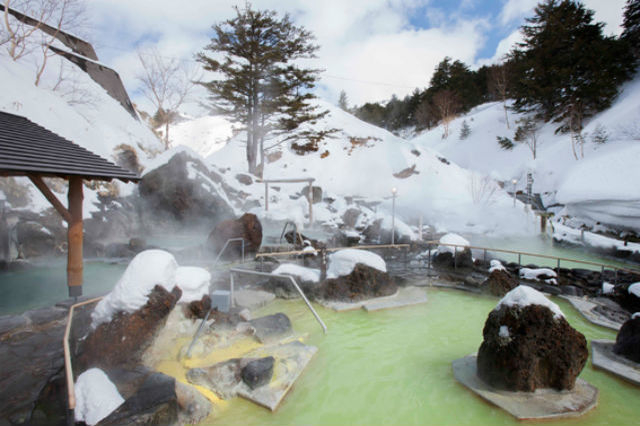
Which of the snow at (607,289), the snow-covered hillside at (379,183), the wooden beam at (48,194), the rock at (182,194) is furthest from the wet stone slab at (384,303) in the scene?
the rock at (182,194)

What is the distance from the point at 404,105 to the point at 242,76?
39.8m

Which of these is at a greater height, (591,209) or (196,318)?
(591,209)

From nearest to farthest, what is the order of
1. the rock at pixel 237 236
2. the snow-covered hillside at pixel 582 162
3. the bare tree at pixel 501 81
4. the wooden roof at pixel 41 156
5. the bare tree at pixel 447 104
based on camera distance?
the wooden roof at pixel 41 156, the rock at pixel 237 236, the snow-covered hillside at pixel 582 162, the bare tree at pixel 501 81, the bare tree at pixel 447 104

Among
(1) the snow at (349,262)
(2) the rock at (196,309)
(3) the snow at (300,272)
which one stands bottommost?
(2) the rock at (196,309)

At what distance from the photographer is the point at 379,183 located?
27.7 meters

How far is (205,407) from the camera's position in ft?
10.5

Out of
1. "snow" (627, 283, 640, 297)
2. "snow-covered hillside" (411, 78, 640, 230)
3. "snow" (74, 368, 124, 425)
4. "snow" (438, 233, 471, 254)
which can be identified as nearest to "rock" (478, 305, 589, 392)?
"snow" (74, 368, 124, 425)

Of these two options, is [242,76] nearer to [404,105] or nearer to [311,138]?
[311,138]

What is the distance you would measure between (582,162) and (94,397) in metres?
28.7

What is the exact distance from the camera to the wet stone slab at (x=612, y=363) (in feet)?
12.6

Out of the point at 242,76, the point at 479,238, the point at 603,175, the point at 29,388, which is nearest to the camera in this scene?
the point at 29,388

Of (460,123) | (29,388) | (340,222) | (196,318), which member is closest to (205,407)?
(29,388)

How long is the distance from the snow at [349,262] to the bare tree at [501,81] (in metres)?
35.7

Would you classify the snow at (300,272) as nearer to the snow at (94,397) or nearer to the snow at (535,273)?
the snow at (94,397)
